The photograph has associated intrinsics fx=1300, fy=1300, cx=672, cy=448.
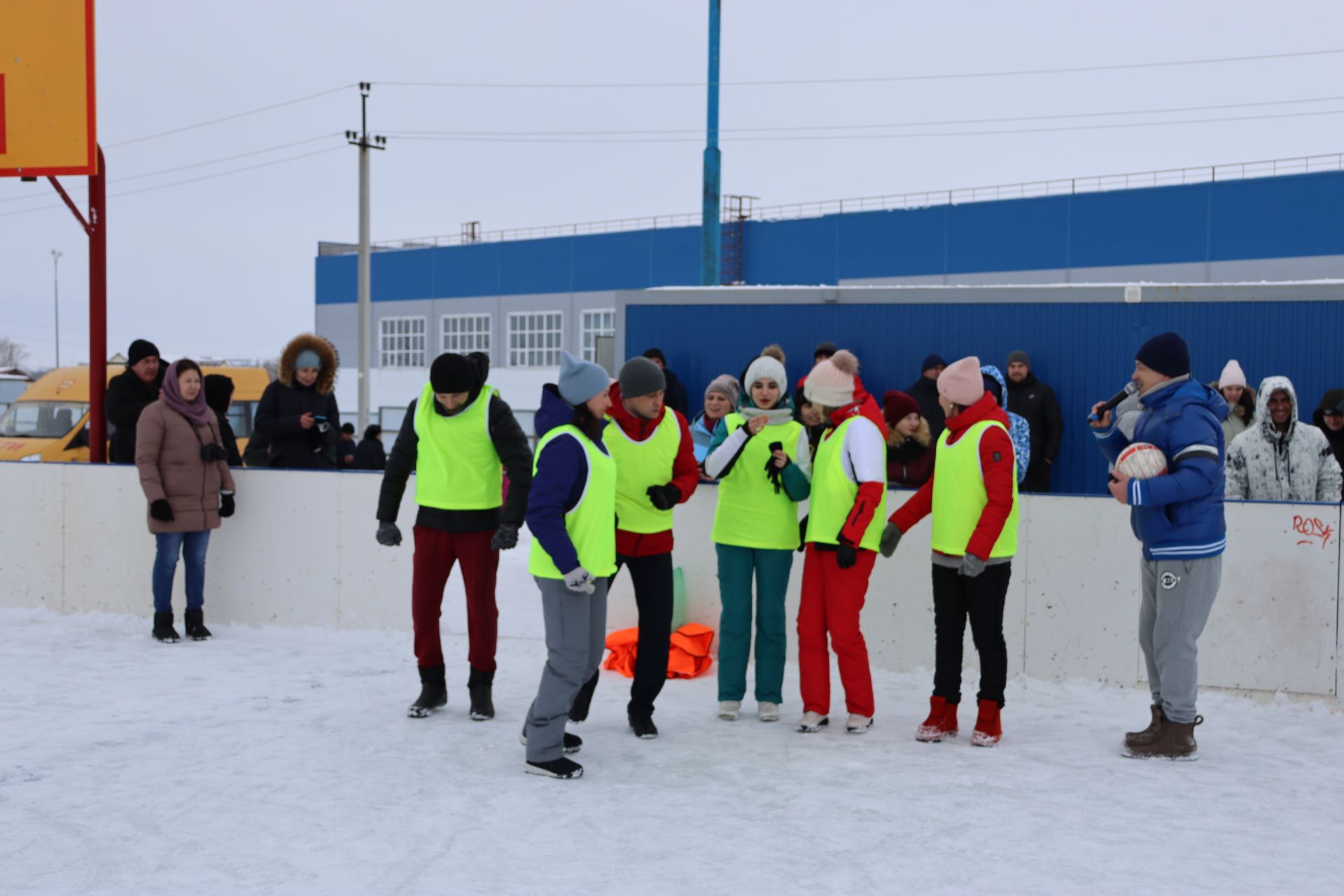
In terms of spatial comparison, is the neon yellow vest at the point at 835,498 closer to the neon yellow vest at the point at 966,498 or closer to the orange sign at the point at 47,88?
the neon yellow vest at the point at 966,498

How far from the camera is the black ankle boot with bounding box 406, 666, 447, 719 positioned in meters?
5.78

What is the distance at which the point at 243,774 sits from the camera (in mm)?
4746

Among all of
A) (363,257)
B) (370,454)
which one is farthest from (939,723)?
(363,257)

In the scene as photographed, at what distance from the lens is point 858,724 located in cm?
554

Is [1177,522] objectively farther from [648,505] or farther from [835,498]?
[648,505]

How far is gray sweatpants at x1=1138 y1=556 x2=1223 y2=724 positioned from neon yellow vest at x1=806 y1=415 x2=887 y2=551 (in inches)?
44.1

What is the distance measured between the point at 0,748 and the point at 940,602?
150 inches

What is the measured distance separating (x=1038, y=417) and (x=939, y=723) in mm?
4402

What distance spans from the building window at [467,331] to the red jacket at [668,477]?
116 ft

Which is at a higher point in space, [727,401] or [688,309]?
[688,309]

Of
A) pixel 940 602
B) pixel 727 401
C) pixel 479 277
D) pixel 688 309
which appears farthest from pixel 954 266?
pixel 940 602

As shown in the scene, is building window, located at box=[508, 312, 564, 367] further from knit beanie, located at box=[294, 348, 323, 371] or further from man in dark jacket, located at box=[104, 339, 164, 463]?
knit beanie, located at box=[294, 348, 323, 371]

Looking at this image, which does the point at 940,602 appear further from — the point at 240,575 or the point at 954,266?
the point at 954,266

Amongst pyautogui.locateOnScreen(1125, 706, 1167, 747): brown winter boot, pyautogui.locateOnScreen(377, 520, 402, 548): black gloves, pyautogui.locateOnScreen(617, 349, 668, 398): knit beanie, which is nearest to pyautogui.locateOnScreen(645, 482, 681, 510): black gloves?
pyautogui.locateOnScreen(617, 349, 668, 398): knit beanie
